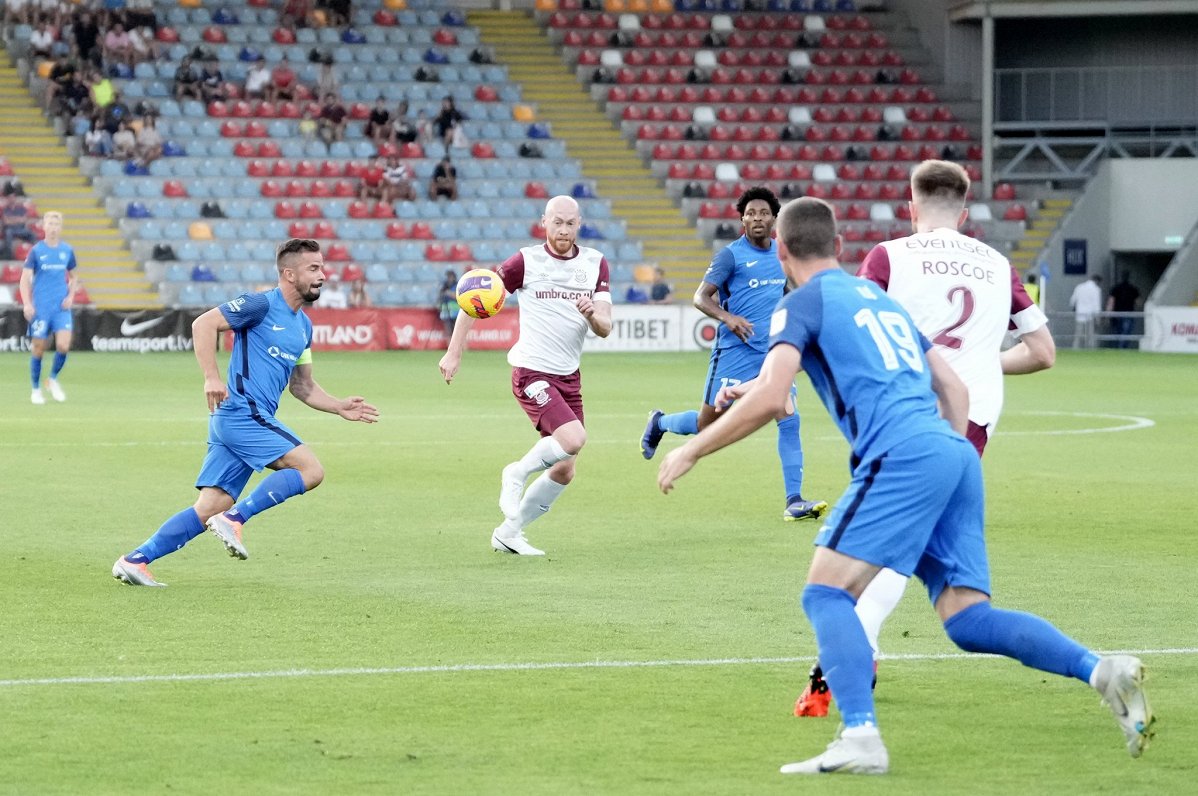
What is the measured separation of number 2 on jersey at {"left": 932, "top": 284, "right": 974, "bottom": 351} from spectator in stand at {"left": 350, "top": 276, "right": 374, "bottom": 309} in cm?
3128

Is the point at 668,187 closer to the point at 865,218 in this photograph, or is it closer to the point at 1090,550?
the point at 865,218

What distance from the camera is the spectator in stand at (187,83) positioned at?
41812mm

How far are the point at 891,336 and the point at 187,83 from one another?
37907mm

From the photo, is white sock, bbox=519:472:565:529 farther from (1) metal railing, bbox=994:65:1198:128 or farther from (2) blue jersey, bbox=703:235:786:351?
(1) metal railing, bbox=994:65:1198:128

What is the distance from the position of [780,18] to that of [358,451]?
33178 millimetres

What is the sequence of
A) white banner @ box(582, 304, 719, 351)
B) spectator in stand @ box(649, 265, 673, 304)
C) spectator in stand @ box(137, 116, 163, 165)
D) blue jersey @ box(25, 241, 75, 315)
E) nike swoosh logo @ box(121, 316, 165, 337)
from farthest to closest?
spectator in stand @ box(137, 116, 163, 165) < spectator in stand @ box(649, 265, 673, 304) < white banner @ box(582, 304, 719, 351) < nike swoosh logo @ box(121, 316, 165, 337) < blue jersey @ box(25, 241, 75, 315)

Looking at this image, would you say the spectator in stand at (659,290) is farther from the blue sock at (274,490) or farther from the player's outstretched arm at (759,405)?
the player's outstretched arm at (759,405)

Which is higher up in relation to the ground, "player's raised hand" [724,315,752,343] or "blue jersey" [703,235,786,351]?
"blue jersey" [703,235,786,351]

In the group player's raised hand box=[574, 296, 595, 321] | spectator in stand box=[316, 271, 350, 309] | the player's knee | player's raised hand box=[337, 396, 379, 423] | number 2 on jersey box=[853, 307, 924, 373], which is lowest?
spectator in stand box=[316, 271, 350, 309]

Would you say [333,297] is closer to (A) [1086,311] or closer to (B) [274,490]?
(A) [1086,311]

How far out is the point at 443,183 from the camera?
137 ft

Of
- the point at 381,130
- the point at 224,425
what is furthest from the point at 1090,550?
the point at 381,130

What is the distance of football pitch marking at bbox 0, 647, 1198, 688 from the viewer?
737 cm

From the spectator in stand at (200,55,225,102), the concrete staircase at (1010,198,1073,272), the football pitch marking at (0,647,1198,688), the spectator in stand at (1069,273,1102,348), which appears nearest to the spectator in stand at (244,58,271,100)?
the spectator in stand at (200,55,225,102)
